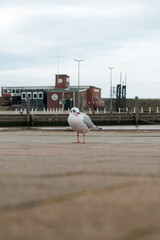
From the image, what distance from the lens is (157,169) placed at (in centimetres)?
352

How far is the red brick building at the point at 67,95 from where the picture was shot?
239ft

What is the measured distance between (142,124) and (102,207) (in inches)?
1566

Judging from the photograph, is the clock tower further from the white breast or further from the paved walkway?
the paved walkway

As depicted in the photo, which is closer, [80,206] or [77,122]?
[80,206]

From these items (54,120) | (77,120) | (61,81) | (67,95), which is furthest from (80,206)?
(61,81)

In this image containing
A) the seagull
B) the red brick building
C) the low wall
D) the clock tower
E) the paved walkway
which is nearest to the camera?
the paved walkway

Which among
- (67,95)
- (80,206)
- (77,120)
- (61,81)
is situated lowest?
(80,206)

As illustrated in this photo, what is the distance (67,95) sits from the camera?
239ft

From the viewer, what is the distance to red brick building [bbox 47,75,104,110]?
7275cm

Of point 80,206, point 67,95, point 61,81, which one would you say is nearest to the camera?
point 80,206

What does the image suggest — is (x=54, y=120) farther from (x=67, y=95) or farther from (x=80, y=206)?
(x=80, y=206)

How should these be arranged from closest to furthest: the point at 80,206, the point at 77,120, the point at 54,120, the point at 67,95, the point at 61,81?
1. the point at 80,206
2. the point at 77,120
3. the point at 54,120
4. the point at 67,95
5. the point at 61,81

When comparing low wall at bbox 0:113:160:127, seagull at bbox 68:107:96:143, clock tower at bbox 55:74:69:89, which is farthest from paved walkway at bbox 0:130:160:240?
clock tower at bbox 55:74:69:89

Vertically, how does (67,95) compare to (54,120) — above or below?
above
